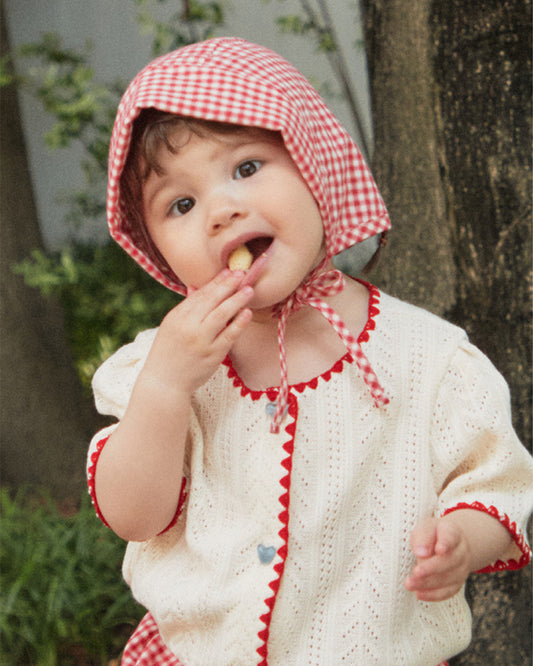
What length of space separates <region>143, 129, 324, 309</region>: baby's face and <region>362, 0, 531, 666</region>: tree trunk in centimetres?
74

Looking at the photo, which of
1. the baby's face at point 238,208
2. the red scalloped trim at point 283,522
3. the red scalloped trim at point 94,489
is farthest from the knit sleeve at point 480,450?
the red scalloped trim at point 94,489

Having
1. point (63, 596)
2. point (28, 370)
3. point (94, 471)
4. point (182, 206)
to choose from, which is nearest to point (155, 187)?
point (182, 206)

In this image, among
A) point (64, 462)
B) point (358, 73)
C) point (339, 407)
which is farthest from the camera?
point (358, 73)

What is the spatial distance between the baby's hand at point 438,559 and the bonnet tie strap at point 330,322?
0.25m

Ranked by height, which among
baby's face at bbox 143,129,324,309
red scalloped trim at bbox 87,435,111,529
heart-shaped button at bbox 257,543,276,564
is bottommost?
heart-shaped button at bbox 257,543,276,564

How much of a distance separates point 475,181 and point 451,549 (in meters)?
1.01

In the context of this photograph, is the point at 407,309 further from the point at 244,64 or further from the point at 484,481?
the point at 244,64

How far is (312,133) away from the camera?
1357mm

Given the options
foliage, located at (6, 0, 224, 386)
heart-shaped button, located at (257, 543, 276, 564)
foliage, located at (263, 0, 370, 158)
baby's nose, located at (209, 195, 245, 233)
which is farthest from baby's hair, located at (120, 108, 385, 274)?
foliage, located at (263, 0, 370, 158)

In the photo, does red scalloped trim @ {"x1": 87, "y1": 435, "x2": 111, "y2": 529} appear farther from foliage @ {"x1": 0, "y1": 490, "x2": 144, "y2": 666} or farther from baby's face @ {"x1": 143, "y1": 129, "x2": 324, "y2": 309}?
foliage @ {"x1": 0, "y1": 490, "x2": 144, "y2": 666}

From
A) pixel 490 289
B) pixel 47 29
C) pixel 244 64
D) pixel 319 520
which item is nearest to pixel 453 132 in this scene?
pixel 490 289

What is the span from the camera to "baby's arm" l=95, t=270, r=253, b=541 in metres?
1.27

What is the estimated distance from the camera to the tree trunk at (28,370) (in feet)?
10.5

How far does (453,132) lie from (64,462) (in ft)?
7.91
